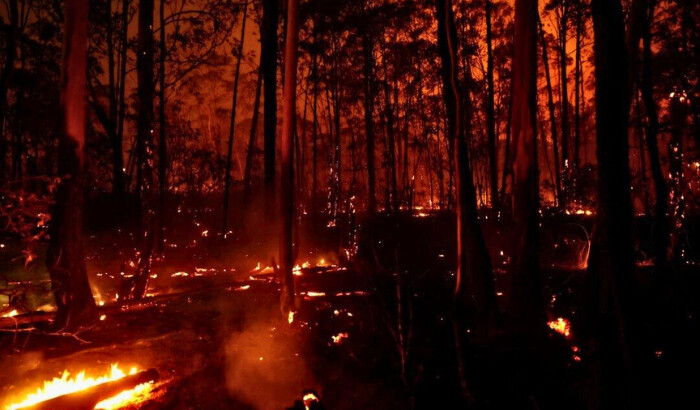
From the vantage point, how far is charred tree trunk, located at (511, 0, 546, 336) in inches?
287

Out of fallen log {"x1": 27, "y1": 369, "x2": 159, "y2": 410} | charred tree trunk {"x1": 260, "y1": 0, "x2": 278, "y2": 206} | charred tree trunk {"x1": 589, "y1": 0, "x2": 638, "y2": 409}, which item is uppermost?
charred tree trunk {"x1": 260, "y1": 0, "x2": 278, "y2": 206}

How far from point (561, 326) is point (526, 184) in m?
3.27

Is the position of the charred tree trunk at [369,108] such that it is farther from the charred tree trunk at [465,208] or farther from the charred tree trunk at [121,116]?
the charred tree trunk at [465,208]

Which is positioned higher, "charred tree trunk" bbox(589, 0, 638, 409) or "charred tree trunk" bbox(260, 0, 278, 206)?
"charred tree trunk" bbox(260, 0, 278, 206)

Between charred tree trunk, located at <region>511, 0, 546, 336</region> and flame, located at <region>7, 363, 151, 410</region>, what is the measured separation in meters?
5.54

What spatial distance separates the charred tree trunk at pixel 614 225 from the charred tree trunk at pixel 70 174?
726 cm

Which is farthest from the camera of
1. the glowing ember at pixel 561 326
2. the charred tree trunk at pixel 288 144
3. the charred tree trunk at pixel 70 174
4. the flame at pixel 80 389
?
the glowing ember at pixel 561 326

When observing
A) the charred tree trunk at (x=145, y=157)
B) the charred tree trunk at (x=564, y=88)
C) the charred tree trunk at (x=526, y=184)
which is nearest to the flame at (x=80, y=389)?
the charred tree trunk at (x=145, y=157)

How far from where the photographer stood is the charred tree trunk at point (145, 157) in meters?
10.8

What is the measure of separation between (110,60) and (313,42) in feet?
30.6

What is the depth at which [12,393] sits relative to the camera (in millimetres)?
5906

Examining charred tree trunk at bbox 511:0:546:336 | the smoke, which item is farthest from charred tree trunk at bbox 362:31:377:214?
charred tree trunk at bbox 511:0:546:336

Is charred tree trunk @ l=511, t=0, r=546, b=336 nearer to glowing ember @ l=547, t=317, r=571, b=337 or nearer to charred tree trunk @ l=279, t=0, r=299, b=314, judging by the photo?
glowing ember @ l=547, t=317, r=571, b=337

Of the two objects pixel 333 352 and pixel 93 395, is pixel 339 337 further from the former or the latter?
pixel 93 395
